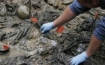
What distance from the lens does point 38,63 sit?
2389mm

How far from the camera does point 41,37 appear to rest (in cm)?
269

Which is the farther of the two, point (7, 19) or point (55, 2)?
point (55, 2)

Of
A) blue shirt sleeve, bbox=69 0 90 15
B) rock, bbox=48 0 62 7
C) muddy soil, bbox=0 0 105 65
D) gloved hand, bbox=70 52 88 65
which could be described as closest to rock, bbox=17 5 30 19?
muddy soil, bbox=0 0 105 65

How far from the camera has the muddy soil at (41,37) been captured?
7.98ft

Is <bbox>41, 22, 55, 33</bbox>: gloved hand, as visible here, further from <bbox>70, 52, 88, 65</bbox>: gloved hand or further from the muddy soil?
<bbox>70, 52, 88, 65</bbox>: gloved hand

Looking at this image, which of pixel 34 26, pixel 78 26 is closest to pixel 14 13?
pixel 34 26

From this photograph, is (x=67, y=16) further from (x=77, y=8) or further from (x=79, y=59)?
(x=79, y=59)

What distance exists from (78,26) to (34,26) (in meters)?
0.54

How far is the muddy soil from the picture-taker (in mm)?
2434

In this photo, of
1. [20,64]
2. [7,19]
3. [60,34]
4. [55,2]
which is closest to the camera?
[20,64]

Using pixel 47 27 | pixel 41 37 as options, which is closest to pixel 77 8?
pixel 47 27

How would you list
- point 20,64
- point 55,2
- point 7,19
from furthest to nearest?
point 55,2 < point 7,19 < point 20,64

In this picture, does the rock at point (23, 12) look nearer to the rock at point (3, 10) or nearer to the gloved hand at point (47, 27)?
the rock at point (3, 10)

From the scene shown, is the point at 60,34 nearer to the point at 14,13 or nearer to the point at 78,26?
the point at 78,26
